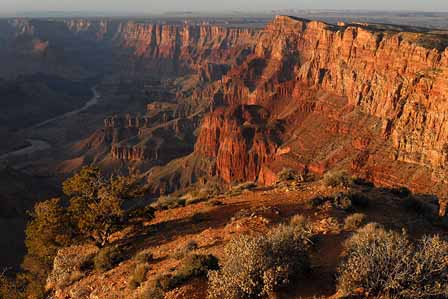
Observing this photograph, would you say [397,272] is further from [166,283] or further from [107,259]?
[107,259]

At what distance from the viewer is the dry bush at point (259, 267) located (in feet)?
40.9

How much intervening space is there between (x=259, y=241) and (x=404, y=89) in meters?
64.4

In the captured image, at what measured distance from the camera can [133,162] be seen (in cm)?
11075

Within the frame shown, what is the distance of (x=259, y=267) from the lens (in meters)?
12.7

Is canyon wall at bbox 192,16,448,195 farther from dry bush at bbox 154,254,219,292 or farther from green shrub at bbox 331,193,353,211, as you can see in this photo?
dry bush at bbox 154,254,219,292

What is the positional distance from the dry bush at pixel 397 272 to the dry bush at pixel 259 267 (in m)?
1.58

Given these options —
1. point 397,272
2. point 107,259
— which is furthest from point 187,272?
point 397,272

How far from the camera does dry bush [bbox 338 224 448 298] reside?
11.3 m

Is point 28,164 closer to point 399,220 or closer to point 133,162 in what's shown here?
point 133,162

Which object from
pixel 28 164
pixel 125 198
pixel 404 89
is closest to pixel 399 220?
pixel 125 198

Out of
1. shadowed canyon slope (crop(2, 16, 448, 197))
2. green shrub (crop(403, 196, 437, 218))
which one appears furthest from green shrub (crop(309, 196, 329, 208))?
shadowed canyon slope (crop(2, 16, 448, 197))

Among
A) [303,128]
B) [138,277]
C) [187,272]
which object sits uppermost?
[187,272]

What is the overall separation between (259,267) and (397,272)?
386 cm

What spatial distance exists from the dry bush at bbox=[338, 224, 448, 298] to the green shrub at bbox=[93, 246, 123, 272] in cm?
1170
